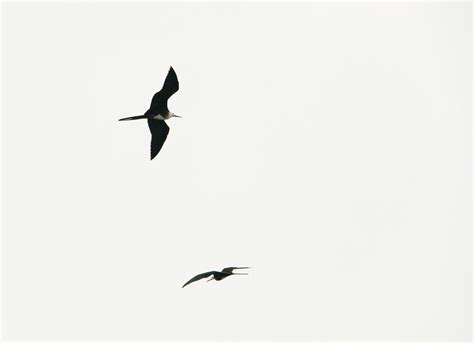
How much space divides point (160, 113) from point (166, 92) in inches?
51.6

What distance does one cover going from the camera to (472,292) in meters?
190

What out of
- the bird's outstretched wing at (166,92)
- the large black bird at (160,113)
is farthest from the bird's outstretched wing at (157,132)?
the bird's outstretched wing at (166,92)

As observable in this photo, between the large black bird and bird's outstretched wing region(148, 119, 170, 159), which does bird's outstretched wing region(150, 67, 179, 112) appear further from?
bird's outstretched wing region(148, 119, 170, 159)

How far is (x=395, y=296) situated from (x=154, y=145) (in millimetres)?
92631

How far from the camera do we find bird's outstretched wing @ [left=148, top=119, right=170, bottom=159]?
35.5 m

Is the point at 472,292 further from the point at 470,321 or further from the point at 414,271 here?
the point at 414,271

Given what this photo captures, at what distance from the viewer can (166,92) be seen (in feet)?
110

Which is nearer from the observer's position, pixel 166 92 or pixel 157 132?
pixel 166 92

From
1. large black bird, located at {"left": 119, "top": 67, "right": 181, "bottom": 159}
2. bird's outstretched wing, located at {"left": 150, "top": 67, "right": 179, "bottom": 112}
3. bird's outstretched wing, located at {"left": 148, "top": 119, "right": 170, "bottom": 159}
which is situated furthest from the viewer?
bird's outstretched wing, located at {"left": 148, "top": 119, "right": 170, "bottom": 159}

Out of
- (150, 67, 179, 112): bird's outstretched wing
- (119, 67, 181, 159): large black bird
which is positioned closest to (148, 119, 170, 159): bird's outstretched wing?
(119, 67, 181, 159): large black bird

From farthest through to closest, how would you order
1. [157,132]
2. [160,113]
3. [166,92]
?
[157,132]
[160,113]
[166,92]

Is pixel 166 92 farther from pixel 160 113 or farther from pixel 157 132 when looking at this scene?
pixel 157 132

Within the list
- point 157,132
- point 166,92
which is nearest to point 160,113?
point 157,132

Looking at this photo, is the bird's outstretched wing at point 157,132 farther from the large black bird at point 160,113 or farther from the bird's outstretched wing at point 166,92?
the bird's outstretched wing at point 166,92
